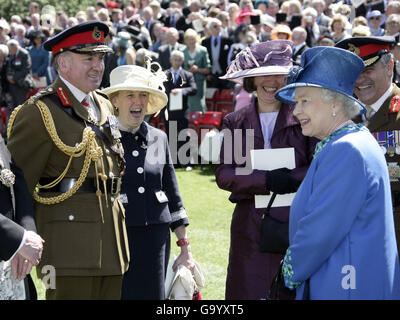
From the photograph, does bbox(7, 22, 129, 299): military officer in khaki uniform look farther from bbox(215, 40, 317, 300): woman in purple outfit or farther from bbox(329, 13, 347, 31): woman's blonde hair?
bbox(329, 13, 347, 31): woman's blonde hair

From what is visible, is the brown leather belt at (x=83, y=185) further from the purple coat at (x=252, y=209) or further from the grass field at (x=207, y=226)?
the grass field at (x=207, y=226)

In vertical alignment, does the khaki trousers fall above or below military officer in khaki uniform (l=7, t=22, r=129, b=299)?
below

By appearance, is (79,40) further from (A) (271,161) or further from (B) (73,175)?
(A) (271,161)

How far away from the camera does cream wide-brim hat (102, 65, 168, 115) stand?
4.99m

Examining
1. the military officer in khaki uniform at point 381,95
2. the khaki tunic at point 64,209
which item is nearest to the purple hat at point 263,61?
the military officer in khaki uniform at point 381,95

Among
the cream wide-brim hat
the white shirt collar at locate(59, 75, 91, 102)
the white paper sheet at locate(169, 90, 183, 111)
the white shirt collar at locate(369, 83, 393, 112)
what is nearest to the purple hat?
the cream wide-brim hat

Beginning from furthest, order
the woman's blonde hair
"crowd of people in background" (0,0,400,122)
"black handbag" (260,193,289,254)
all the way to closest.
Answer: "crowd of people in background" (0,0,400,122)
the woman's blonde hair
"black handbag" (260,193,289,254)

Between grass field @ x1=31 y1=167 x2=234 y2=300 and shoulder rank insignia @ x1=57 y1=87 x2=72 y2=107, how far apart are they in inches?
101

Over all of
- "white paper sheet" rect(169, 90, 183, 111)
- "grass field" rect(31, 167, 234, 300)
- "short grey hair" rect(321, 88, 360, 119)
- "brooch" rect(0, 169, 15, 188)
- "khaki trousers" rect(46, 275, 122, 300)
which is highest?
"short grey hair" rect(321, 88, 360, 119)

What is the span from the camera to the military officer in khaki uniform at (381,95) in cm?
484

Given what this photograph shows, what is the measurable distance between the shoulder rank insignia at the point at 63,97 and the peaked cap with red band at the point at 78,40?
0.26 meters

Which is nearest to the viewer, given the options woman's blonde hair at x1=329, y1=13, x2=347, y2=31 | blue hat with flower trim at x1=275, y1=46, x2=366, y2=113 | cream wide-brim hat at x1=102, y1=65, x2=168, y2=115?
blue hat with flower trim at x1=275, y1=46, x2=366, y2=113

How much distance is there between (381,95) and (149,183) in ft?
5.65

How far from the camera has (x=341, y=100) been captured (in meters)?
3.53
